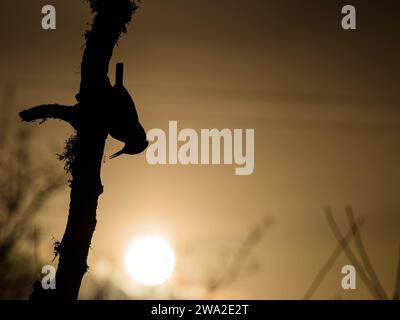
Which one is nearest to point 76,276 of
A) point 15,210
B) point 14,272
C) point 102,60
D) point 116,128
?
point 116,128

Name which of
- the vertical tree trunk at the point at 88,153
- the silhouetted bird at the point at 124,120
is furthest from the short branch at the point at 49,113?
the silhouetted bird at the point at 124,120

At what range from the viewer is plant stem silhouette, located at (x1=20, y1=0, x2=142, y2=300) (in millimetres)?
6633

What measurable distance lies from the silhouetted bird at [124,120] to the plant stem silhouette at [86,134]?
0.07 meters

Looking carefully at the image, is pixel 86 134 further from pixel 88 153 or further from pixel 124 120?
pixel 124 120

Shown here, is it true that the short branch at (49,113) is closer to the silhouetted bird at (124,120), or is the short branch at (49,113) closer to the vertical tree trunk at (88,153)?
the vertical tree trunk at (88,153)

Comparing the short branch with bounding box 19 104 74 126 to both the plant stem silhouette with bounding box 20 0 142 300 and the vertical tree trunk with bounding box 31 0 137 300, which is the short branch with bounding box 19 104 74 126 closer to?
the plant stem silhouette with bounding box 20 0 142 300

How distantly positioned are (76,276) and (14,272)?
1456cm

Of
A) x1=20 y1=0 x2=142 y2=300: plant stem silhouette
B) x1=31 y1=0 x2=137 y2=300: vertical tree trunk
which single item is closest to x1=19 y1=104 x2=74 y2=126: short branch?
x1=20 y1=0 x2=142 y2=300: plant stem silhouette

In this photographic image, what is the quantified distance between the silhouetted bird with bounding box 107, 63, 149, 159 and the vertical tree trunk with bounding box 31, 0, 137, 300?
0.08 meters

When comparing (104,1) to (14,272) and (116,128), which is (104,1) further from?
(14,272)

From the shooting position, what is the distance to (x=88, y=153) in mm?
6789

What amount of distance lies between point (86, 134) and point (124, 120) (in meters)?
0.42

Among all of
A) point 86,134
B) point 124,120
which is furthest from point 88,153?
point 124,120
